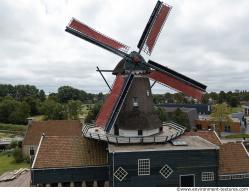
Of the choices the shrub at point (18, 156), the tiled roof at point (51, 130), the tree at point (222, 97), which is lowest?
the shrub at point (18, 156)

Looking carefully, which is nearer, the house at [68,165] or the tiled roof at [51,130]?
the house at [68,165]

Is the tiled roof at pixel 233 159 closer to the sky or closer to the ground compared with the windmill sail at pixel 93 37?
closer to the ground

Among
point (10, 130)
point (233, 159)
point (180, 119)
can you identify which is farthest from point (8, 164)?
point (10, 130)

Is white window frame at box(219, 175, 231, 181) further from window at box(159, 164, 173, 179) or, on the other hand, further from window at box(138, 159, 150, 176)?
window at box(138, 159, 150, 176)

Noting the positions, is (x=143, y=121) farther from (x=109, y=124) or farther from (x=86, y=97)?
(x=86, y=97)

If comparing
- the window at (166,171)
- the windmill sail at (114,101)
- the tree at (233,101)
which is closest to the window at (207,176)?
the window at (166,171)

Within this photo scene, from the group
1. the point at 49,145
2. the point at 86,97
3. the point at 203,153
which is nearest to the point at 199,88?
the point at 203,153

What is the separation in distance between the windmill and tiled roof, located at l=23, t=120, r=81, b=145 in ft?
67.1

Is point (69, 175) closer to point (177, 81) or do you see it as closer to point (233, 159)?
point (177, 81)

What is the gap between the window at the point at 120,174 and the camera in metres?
25.3

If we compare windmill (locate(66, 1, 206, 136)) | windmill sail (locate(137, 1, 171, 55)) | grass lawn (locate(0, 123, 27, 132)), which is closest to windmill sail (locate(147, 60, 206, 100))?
windmill (locate(66, 1, 206, 136))

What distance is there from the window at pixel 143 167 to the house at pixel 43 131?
2340 cm

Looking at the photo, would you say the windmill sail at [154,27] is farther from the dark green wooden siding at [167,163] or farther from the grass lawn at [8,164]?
the grass lawn at [8,164]

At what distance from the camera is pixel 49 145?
27.5m
